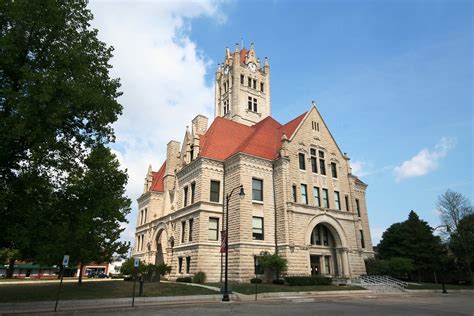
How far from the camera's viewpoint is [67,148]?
58.5 ft

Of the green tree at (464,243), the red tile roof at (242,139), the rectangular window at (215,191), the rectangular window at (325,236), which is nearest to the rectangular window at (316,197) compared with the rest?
the rectangular window at (325,236)

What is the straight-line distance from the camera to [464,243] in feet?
143

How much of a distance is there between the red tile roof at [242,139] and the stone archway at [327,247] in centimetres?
952

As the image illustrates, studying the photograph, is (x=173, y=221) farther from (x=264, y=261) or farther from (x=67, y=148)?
(x=67, y=148)

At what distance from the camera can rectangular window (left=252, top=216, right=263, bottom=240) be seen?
3269 cm

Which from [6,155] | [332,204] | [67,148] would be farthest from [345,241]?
[6,155]

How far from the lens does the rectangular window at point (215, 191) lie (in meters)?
34.5

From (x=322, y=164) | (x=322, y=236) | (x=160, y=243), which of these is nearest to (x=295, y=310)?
(x=322, y=236)

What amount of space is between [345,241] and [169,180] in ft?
75.5

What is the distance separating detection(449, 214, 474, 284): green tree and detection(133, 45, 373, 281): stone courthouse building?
1190 centimetres

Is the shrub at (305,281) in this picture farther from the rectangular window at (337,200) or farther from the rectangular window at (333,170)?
the rectangular window at (333,170)

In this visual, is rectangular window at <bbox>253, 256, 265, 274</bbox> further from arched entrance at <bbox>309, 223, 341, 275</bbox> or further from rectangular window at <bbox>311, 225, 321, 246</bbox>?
rectangular window at <bbox>311, 225, 321, 246</bbox>

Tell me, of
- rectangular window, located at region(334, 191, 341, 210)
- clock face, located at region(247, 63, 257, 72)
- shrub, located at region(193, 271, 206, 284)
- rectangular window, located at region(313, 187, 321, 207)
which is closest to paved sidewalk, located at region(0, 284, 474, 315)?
shrub, located at region(193, 271, 206, 284)

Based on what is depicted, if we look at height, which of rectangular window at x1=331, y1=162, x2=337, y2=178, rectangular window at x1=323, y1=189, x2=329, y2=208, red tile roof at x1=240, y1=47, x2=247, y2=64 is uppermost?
red tile roof at x1=240, y1=47, x2=247, y2=64
